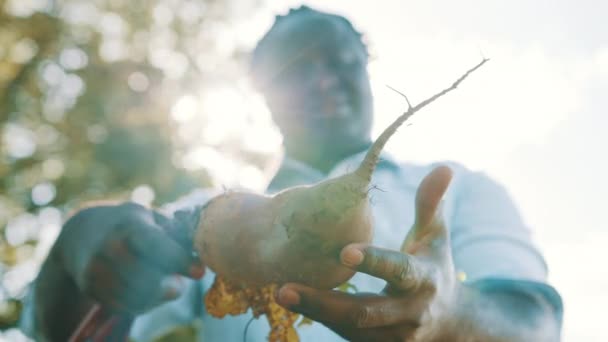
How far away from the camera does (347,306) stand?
1.04m

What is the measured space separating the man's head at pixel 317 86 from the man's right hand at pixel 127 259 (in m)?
1.09

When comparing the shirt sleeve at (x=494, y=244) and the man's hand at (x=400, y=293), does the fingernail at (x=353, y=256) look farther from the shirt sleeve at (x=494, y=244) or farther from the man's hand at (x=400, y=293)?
the shirt sleeve at (x=494, y=244)

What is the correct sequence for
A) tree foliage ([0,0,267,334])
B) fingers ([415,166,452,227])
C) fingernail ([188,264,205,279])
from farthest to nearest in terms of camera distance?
tree foliage ([0,0,267,334]) → fingernail ([188,264,205,279]) → fingers ([415,166,452,227])

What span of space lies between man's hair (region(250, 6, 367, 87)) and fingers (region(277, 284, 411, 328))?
169 centimetres

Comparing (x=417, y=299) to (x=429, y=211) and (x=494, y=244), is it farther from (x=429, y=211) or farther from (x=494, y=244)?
(x=494, y=244)

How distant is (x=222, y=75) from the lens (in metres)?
10.4

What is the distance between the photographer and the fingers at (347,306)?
1031 millimetres

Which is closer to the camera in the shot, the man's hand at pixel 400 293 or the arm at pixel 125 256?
the man's hand at pixel 400 293

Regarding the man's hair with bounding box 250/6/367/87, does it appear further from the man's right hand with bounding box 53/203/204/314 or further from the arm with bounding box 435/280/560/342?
the arm with bounding box 435/280/560/342

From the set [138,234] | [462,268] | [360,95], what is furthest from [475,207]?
[138,234]

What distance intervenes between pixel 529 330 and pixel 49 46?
943 centimetres

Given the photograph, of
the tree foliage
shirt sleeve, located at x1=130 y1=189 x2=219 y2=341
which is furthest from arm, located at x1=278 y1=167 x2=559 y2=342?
the tree foliage

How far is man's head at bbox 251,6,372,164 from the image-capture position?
2.40 m

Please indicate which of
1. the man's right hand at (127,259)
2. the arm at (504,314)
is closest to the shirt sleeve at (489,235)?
the arm at (504,314)
